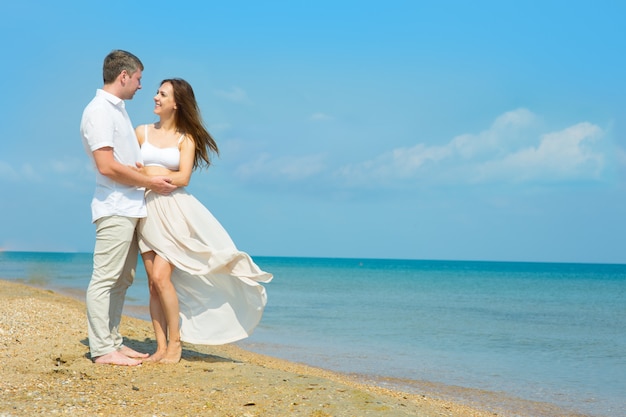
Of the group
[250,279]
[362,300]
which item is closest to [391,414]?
[250,279]

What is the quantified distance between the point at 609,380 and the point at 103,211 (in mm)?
7746

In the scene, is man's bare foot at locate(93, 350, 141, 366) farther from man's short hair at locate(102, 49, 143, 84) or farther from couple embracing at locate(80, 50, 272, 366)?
man's short hair at locate(102, 49, 143, 84)

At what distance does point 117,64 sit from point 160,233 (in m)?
1.41

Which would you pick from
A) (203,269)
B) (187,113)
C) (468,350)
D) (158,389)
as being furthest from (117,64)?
(468,350)

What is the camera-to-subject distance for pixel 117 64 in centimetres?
539

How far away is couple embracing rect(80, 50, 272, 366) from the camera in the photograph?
5383 millimetres

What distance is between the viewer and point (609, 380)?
9711 millimetres

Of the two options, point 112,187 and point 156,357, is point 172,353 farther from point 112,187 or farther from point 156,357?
point 112,187

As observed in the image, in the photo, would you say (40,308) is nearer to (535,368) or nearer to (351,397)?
(351,397)

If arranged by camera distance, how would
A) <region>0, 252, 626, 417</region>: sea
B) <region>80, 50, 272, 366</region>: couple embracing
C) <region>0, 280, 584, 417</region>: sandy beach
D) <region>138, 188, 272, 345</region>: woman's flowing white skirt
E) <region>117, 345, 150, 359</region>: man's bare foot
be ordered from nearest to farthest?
<region>0, 280, 584, 417</region>: sandy beach, <region>80, 50, 272, 366</region>: couple embracing, <region>138, 188, 272, 345</region>: woman's flowing white skirt, <region>117, 345, 150, 359</region>: man's bare foot, <region>0, 252, 626, 417</region>: sea

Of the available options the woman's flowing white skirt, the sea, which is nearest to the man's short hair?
the woman's flowing white skirt

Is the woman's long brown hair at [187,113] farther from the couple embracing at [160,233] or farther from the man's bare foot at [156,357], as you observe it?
the man's bare foot at [156,357]

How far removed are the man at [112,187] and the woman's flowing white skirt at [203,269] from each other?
0.19 m

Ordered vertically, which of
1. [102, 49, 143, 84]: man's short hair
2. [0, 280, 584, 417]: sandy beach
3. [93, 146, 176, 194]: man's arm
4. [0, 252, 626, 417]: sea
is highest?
[102, 49, 143, 84]: man's short hair
